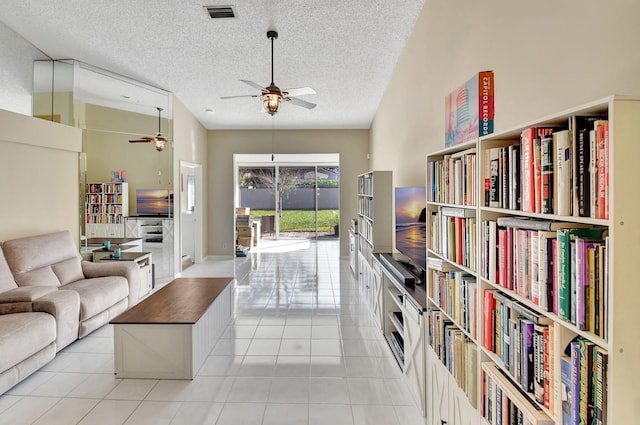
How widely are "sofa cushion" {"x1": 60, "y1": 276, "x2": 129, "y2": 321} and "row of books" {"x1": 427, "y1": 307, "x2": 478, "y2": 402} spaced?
11.0ft

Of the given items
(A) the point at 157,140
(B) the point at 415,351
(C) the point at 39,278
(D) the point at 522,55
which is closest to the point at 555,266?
(D) the point at 522,55

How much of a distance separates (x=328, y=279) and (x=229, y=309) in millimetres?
2357

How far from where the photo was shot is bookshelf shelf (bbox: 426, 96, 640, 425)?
80 centimetres

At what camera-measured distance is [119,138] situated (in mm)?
5473

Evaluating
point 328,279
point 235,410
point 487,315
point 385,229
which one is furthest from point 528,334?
point 328,279

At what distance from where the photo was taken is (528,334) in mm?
1125

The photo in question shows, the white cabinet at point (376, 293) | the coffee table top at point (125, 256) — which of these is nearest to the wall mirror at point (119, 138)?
the coffee table top at point (125, 256)

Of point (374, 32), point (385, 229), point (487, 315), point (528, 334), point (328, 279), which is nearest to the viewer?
point (528, 334)

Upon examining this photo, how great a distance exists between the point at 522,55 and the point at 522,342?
144 centimetres

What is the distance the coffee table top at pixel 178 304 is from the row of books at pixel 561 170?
8.45 feet

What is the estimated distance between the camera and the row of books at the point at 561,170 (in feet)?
2.83

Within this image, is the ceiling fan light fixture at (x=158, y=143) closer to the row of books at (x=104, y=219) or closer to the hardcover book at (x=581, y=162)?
the row of books at (x=104, y=219)

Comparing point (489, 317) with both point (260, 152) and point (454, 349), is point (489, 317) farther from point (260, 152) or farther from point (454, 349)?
point (260, 152)

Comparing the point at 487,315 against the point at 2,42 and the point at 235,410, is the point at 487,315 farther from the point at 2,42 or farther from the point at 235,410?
the point at 2,42
